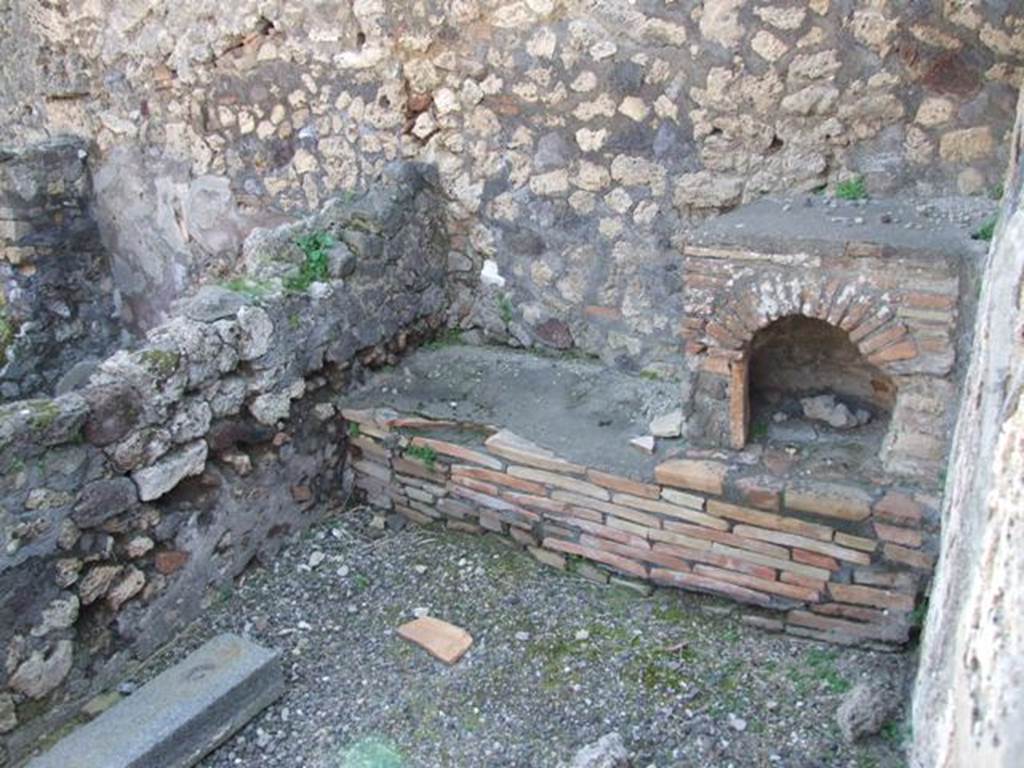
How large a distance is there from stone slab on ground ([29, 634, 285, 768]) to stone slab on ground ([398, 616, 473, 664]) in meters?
0.50


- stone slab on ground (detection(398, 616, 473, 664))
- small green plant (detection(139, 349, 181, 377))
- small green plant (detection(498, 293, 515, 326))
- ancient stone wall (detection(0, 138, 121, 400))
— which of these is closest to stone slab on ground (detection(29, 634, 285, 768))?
stone slab on ground (detection(398, 616, 473, 664))

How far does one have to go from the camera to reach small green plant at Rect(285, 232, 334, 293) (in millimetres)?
4082

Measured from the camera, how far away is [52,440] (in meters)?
3.13

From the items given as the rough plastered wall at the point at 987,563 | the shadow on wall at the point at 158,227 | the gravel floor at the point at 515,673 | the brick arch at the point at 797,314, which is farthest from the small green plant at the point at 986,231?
the shadow on wall at the point at 158,227

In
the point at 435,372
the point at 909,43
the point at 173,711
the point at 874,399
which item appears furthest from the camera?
the point at 435,372

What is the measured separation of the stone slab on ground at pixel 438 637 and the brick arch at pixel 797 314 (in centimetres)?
123

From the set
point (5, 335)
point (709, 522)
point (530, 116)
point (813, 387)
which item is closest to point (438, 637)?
point (709, 522)

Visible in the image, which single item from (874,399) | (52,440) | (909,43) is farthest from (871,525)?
(52,440)

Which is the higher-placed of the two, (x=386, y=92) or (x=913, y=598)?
(x=386, y=92)

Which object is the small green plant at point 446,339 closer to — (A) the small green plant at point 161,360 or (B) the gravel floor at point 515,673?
(B) the gravel floor at point 515,673

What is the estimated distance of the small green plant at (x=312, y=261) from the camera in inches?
161

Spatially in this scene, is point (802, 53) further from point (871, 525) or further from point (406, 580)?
point (406, 580)

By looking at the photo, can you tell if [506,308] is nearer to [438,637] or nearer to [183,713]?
[438,637]

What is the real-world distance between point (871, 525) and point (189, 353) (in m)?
2.45
